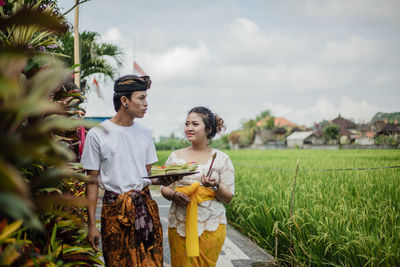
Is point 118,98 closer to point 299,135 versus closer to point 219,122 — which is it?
point 219,122

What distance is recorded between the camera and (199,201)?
7.84 feet

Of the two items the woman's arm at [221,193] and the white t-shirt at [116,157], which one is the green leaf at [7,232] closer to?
the white t-shirt at [116,157]

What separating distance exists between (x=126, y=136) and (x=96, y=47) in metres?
10.1

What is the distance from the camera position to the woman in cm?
234

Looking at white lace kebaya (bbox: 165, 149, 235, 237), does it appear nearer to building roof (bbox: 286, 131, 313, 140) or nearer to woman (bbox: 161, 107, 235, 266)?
woman (bbox: 161, 107, 235, 266)

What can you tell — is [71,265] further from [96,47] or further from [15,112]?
[96,47]

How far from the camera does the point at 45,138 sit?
2.67 ft

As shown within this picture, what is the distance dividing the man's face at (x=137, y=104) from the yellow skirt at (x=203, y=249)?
0.89 metres

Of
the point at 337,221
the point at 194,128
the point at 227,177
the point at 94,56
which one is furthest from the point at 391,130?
the point at 94,56

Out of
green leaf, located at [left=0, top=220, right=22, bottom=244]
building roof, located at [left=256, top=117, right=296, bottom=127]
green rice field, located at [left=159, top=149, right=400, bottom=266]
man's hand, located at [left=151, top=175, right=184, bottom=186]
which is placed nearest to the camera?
green leaf, located at [left=0, top=220, right=22, bottom=244]

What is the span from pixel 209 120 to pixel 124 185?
85 centimetres

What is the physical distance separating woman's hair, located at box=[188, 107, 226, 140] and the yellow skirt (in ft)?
2.35

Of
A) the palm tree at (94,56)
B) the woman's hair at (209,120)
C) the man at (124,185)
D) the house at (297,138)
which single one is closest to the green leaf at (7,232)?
the man at (124,185)

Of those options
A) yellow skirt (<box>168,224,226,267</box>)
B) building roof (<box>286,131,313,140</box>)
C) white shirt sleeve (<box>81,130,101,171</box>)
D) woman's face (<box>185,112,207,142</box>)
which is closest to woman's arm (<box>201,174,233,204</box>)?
yellow skirt (<box>168,224,226,267</box>)
